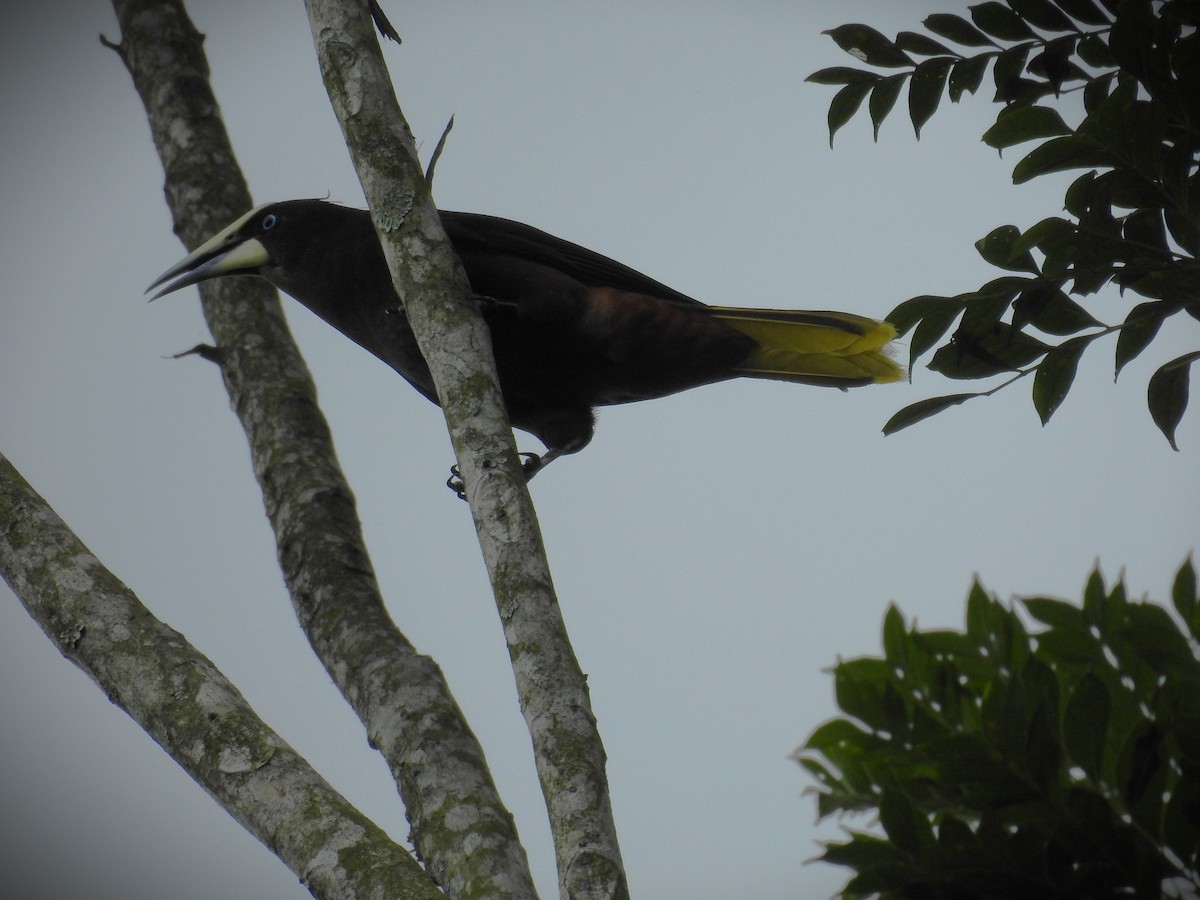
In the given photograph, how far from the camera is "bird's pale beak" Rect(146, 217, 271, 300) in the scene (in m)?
3.41

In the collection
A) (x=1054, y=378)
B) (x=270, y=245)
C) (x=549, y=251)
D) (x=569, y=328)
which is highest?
(x=270, y=245)

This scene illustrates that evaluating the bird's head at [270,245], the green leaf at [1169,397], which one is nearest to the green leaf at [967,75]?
the green leaf at [1169,397]

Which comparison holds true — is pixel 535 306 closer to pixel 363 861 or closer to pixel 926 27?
pixel 926 27

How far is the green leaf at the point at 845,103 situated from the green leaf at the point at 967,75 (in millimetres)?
153

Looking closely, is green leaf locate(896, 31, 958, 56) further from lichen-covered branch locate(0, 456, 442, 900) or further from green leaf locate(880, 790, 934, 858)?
lichen-covered branch locate(0, 456, 442, 900)

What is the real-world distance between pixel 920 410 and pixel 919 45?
2.32 feet

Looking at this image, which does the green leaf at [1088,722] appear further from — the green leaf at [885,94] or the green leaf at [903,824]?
the green leaf at [885,94]

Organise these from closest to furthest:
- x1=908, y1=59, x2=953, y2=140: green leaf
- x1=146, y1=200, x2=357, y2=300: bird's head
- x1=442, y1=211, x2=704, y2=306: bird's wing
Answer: x1=908, y1=59, x2=953, y2=140: green leaf < x1=442, y1=211, x2=704, y2=306: bird's wing < x1=146, y1=200, x2=357, y2=300: bird's head

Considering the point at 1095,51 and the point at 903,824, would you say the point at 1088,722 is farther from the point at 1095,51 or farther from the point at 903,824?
the point at 1095,51

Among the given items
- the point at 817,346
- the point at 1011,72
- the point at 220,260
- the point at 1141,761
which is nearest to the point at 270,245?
the point at 220,260

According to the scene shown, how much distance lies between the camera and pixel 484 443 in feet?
6.68

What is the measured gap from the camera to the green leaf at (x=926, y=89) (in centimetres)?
202

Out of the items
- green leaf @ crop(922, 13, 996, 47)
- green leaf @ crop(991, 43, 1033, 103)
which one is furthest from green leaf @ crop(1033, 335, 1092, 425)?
green leaf @ crop(922, 13, 996, 47)

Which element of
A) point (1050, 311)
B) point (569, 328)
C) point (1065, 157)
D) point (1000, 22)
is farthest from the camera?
point (569, 328)
